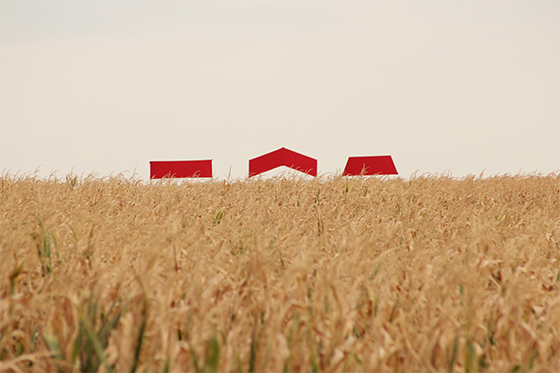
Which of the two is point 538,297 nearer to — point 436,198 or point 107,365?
point 107,365

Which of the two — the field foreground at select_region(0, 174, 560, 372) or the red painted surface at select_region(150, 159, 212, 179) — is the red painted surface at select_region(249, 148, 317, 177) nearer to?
the red painted surface at select_region(150, 159, 212, 179)

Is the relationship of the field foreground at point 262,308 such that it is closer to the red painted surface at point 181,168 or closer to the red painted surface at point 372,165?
the red painted surface at point 181,168

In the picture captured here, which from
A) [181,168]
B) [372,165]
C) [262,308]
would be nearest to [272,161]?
[181,168]

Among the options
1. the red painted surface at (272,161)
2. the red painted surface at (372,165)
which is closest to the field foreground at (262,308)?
the red painted surface at (272,161)

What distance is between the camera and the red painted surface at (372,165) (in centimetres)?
1194

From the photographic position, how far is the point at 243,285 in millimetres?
3070

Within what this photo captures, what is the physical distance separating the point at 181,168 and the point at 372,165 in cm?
412

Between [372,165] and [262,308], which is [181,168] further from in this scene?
[262,308]

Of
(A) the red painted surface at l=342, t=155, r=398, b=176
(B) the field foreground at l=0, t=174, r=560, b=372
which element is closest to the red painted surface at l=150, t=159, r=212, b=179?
(A) the red painted surface at l=342, t=155, r=398, b=176

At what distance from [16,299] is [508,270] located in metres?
2.87

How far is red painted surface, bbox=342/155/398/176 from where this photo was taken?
11.9 m

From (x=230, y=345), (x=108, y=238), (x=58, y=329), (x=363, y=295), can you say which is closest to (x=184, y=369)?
(x=230, y=345)

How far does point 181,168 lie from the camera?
36.9 ft

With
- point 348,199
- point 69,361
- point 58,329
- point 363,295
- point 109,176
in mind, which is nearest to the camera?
point 69,361
